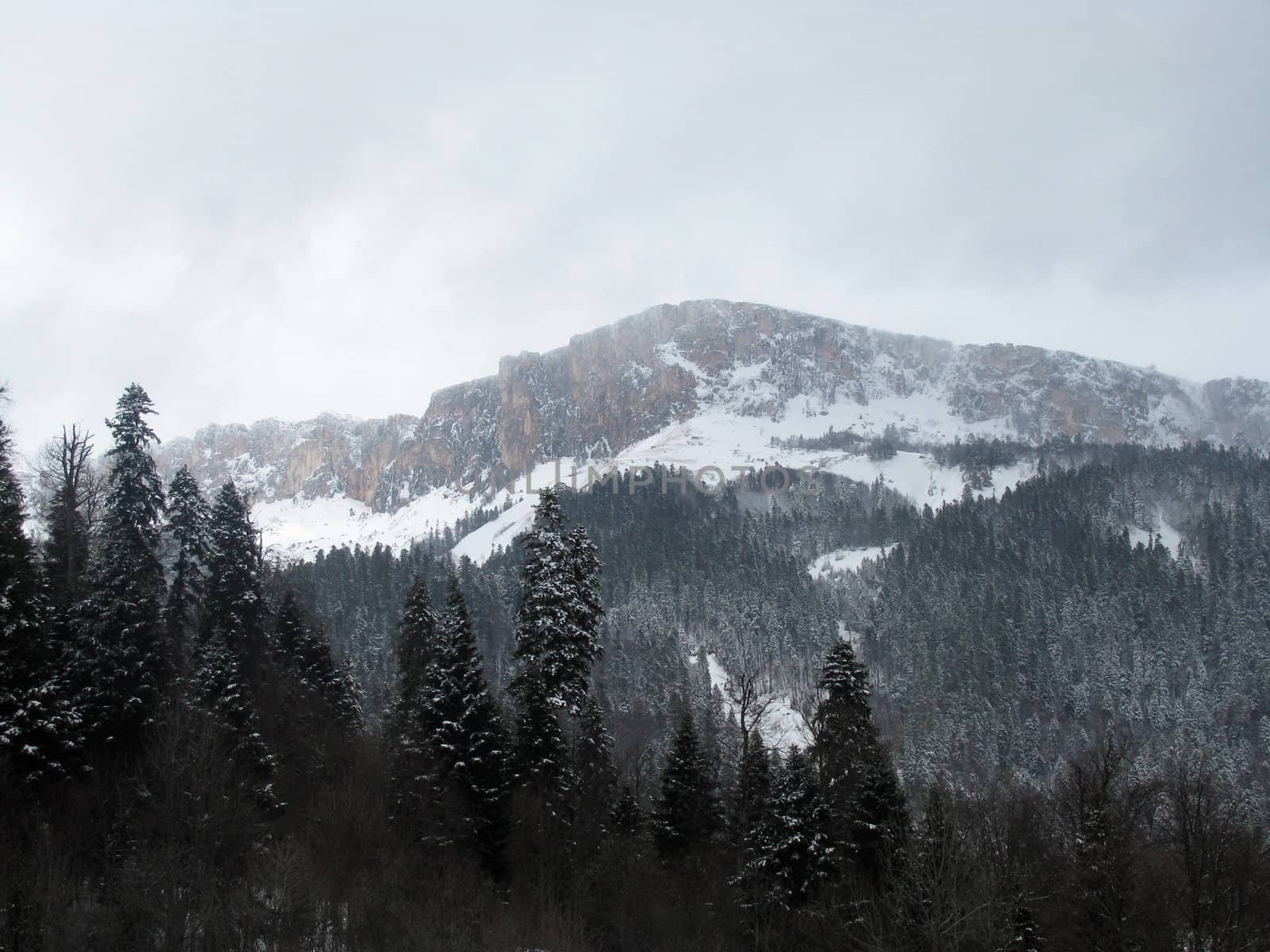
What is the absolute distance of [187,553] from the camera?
117 ft

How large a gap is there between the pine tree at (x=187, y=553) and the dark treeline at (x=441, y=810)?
0.55 feet

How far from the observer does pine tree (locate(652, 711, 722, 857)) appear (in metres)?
33.2

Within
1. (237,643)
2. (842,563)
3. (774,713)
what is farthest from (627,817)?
(842,563)

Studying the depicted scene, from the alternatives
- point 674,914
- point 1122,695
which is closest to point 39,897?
point 674,914

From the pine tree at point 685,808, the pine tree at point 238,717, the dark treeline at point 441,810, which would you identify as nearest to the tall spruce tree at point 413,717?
the dark treeline at point 441,810

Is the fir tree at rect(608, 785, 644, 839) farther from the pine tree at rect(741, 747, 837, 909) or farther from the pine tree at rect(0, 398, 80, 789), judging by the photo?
the pine tree at rect(0, 398, 80, 789)

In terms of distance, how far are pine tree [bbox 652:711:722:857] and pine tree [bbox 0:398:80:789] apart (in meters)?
20.3

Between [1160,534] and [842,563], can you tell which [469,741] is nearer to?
[842,563]

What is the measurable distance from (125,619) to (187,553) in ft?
33.7

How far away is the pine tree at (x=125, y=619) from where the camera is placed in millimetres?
24344

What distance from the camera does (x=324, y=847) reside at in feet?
77.3

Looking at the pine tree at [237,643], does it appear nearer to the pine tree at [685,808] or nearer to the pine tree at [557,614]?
the pine tree at [557,614]

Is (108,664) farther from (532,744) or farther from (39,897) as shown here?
(532,744)

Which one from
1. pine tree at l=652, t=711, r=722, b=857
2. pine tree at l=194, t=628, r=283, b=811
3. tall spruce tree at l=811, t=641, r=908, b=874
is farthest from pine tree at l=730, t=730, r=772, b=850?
pine tree at l=194, t=628, r=283, b=811
